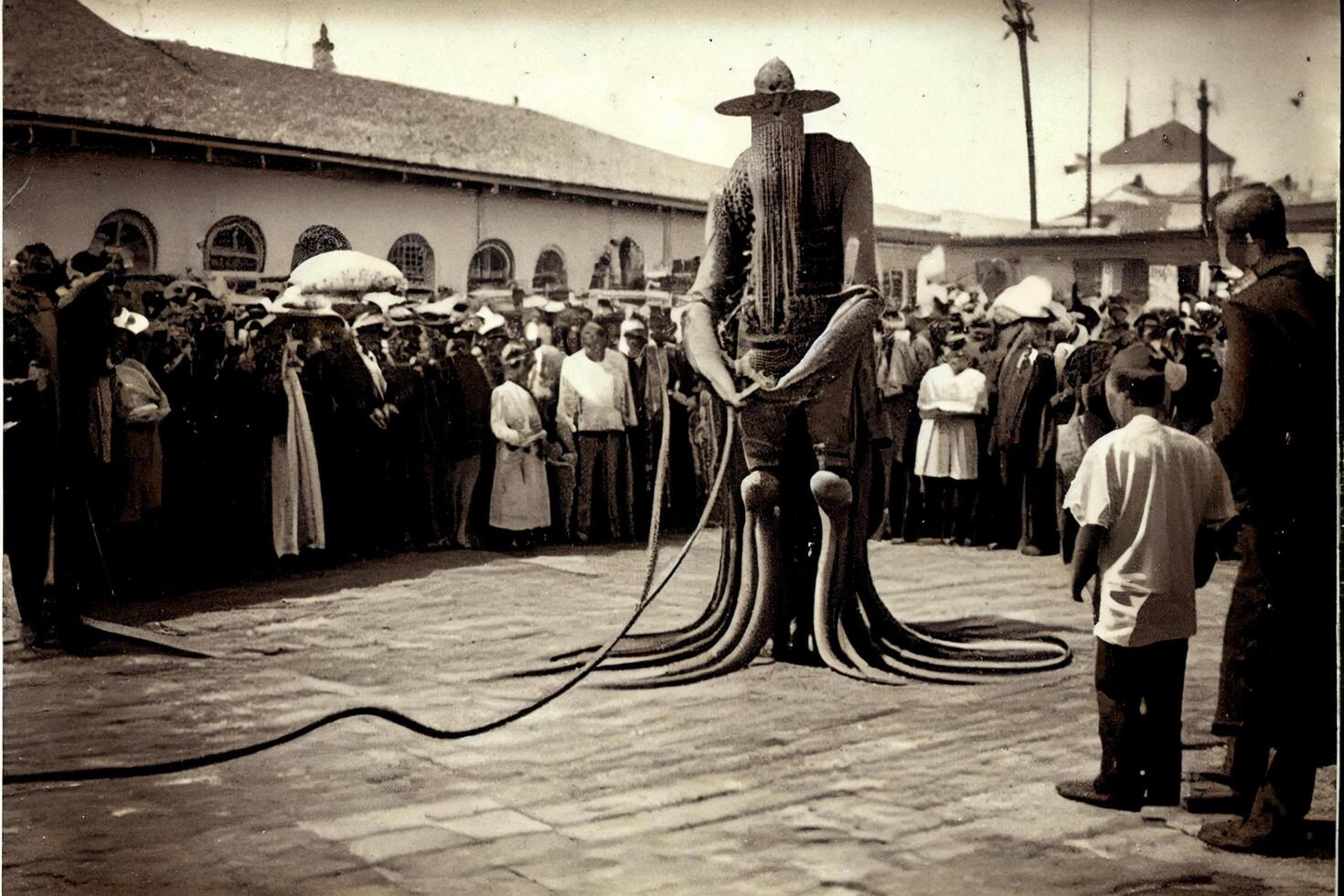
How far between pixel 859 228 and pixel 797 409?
78cm

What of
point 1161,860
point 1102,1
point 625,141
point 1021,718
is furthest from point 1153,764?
point 625,141

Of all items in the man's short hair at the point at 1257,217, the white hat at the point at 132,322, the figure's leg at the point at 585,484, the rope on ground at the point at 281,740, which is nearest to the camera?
the man's short hair at the point at 1257,217

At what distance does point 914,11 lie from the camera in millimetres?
4848

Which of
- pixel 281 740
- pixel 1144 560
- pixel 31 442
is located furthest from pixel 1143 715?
pixel 31 442

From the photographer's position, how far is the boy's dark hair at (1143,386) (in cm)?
404

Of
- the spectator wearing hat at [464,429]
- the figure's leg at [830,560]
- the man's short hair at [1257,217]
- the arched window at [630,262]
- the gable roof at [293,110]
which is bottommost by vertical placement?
the figure's leg at [830,560]

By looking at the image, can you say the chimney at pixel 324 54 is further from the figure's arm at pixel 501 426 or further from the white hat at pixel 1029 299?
the white hat at pixel 1029 299

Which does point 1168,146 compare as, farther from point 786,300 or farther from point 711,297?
point 711,297

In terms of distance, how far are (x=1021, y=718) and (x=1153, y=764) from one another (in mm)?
825

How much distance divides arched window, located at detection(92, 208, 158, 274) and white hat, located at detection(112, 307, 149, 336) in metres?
0.59

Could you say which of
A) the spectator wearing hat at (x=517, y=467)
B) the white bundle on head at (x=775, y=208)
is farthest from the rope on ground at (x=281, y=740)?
the spectator wearing hat at (x=517, y=467)

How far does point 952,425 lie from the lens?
846 centimetres

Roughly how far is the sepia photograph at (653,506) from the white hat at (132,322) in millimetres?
21

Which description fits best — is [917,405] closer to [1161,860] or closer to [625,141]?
[625,141]
